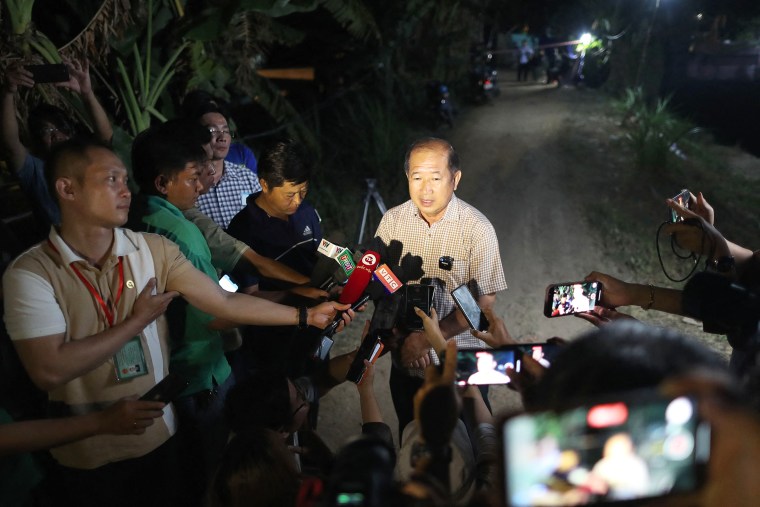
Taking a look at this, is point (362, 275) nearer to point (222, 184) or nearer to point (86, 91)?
point (222, 184)

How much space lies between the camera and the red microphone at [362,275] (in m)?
2.27

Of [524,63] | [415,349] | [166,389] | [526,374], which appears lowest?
[415,349]

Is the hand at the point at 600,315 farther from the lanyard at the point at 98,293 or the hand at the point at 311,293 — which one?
the lanyard at the point at 98,293

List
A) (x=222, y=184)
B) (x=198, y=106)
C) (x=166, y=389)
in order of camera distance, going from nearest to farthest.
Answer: (x=166, y=389) < (x=222, y=184) < (x=198, y=106)

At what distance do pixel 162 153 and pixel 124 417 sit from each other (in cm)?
129

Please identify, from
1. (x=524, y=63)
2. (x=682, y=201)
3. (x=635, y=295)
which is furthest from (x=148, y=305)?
(x=524, y=63)

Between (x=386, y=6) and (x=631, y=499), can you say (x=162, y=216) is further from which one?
(x=386, y=6)

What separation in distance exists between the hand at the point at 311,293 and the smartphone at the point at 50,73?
7.08 ft

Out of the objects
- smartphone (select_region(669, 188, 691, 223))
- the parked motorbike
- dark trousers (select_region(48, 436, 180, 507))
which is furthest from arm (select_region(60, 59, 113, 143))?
the parked motorbike

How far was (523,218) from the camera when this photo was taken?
7000 mm

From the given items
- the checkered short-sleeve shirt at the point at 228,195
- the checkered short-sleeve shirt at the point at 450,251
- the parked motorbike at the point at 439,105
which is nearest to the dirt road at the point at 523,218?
the parked motorbike at the point at 439,105

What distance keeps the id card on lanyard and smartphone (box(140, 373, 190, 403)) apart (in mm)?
126

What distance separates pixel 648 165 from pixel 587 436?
787 cm

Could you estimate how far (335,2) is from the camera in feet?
19.6
